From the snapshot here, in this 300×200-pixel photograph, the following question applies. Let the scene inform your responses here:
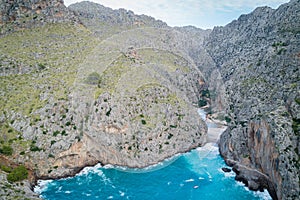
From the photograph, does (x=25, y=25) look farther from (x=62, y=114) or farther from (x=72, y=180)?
(x=72, y=180)

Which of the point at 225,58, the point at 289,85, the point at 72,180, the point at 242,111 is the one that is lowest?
the point at 72,180

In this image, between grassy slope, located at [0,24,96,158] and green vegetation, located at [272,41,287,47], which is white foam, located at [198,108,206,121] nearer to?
green vegetation, located at [272,41,287,47]

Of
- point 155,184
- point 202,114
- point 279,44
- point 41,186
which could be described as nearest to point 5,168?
point 41,186

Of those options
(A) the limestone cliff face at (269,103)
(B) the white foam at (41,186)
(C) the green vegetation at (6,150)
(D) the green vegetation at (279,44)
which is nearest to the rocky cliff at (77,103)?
(C) the green vegetation at (6,150)

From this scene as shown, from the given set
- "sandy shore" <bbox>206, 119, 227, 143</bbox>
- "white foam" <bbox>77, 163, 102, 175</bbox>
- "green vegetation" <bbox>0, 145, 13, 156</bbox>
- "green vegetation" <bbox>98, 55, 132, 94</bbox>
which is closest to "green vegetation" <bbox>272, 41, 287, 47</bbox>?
"sandy shore" <bbox>206, 119, 227, 143</bbox>

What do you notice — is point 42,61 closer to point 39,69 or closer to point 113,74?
point 39,69

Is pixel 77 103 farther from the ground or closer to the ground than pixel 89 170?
farther from the ground

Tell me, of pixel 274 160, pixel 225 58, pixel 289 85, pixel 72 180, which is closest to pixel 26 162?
pixel 72 180
